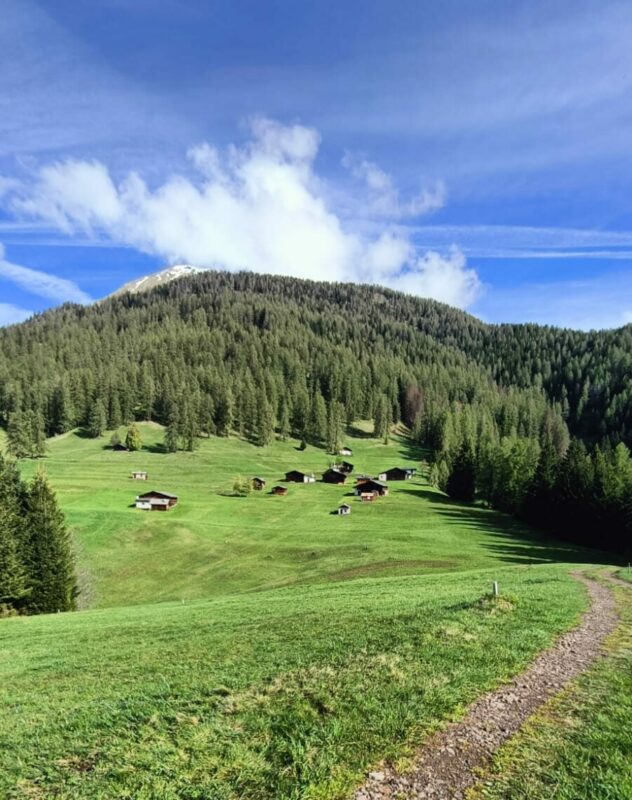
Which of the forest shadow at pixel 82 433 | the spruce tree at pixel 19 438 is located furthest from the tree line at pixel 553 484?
the spruce tree at pixel 19 438

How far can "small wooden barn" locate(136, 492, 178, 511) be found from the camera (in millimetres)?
90438

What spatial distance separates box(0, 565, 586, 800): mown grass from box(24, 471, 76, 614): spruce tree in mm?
25673

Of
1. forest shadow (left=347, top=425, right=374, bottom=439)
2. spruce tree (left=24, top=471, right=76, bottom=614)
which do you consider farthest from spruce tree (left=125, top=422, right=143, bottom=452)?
spruce tree (left=24, top=471, right=76, bottom=614)

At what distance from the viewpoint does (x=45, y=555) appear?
43.3 metres

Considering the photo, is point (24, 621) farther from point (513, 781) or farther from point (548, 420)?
point (548, 420)

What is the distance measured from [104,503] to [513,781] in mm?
94757

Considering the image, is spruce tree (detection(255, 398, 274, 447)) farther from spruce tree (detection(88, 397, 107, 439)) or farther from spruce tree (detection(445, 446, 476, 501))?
spruce tree (detection(445, 446, 476, 501))

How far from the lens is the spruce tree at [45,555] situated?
141ft

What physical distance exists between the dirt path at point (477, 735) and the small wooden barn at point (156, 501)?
87.1 metres

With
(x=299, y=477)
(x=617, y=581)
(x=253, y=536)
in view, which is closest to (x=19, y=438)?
(x=299, y=477)

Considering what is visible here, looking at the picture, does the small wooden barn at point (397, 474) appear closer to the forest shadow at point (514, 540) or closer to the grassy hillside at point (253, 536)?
the grassy hillside at point (253, 536)

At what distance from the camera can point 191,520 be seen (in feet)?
273

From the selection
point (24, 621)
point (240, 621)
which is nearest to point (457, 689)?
point (240, 621)

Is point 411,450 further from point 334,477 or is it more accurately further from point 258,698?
point 258,698
